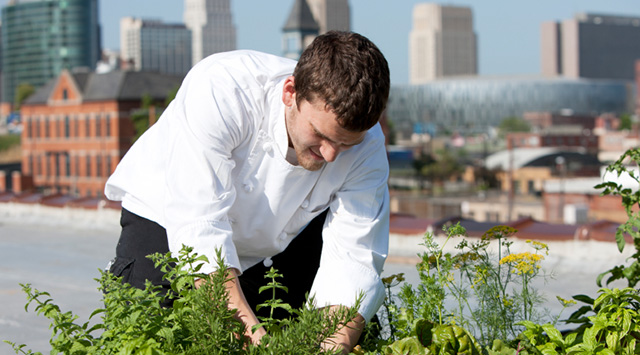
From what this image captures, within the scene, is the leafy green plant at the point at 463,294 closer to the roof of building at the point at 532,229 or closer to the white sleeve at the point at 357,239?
the white sleeve at the point at 357,239

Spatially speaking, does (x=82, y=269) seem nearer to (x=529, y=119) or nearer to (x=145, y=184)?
(x=145, y=184)

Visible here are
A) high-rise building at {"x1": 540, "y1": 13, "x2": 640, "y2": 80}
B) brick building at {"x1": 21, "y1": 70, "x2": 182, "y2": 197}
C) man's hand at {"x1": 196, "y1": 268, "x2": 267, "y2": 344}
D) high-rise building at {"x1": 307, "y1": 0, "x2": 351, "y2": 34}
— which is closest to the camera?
man's hand at {"x1": 196, "y1": 268, "x2": 267, "y2": 344}

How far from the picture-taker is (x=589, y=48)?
6816 inches

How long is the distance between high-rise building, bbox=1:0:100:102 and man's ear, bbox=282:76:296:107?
4803 inches

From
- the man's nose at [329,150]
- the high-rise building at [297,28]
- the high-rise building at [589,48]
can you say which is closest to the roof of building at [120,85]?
the high-rise building at [297,28]

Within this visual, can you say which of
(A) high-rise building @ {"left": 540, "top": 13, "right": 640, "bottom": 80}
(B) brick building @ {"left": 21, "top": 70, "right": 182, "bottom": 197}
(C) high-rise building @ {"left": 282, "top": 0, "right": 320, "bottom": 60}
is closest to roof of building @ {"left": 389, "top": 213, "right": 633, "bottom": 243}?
(B) brick building @ {"left": 21, "top": 70, "right": 182, "bottom": 197}

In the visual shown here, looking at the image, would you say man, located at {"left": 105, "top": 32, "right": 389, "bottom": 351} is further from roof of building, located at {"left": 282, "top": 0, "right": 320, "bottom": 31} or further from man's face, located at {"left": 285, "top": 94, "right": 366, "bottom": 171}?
roof of building, located at {"left": 282, "top": 0, "right": 320, "bottom": 31}

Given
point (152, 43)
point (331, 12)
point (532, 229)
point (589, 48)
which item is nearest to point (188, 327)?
point (532, 229)

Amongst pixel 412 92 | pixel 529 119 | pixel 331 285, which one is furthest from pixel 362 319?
pixel 412 92

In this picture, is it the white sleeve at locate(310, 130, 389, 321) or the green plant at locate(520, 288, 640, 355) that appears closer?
the green plant at locate(520, 288, 640, 355)

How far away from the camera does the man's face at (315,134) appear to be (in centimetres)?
162

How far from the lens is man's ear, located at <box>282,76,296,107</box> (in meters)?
1.71

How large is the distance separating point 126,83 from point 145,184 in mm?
50898

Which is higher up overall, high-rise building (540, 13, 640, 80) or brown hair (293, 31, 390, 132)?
high-rise building (540, 13, 640, 80)
